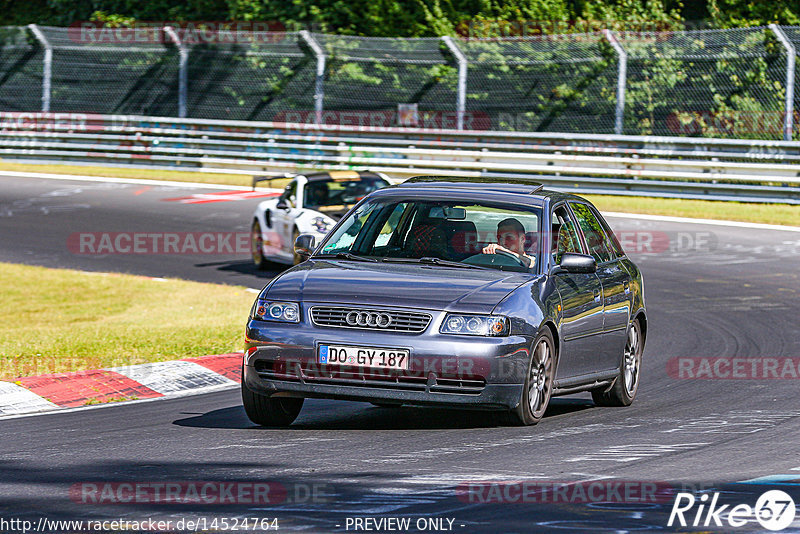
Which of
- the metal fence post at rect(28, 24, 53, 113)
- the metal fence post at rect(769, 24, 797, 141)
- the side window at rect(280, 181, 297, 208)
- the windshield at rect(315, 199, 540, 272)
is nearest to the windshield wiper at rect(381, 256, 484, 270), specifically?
the windshield at rect(315, 199, 540, 272)

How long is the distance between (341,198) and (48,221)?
26.0ft

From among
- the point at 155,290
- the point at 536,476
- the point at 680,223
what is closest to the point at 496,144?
the point at 680,223

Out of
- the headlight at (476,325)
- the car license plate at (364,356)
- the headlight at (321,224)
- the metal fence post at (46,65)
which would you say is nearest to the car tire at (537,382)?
the headlight at (476,325)

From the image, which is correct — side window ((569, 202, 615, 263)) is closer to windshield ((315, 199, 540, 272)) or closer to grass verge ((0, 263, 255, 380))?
windshield ((315, 199, 540, 272))

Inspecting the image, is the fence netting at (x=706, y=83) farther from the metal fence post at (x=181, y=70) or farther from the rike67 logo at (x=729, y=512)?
the rike67 logo at (x=729, y=512)

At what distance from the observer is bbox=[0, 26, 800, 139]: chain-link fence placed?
26.2 metres

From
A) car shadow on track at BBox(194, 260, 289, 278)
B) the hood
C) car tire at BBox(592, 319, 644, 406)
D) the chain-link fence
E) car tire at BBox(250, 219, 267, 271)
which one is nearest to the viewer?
the hood

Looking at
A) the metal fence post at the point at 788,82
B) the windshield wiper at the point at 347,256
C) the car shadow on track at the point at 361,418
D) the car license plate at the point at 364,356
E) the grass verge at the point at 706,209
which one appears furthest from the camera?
the metal fence post at the point at 788,82

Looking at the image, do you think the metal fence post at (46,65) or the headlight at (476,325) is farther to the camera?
the metal fence post at (46,65)

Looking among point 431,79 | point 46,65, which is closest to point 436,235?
point 431,79

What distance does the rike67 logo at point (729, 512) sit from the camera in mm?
5453

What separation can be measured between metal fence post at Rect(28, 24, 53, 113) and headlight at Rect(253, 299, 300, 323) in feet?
87.9

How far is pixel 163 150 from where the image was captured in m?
32.1

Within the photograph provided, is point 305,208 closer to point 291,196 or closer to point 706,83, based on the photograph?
point 291,196
